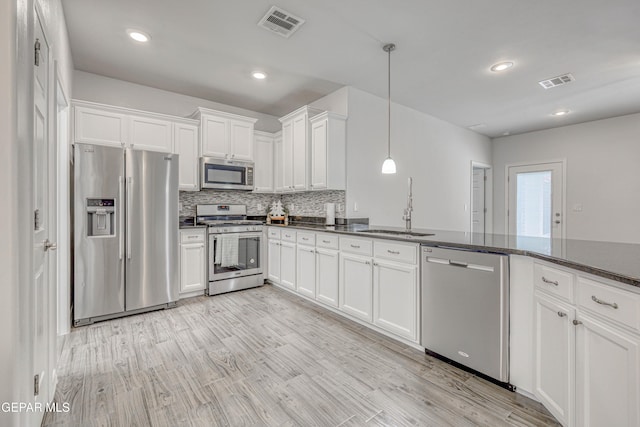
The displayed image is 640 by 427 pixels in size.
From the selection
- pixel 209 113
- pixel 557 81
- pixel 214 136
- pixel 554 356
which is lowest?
pixel 554 356

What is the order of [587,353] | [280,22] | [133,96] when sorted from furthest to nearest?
[133,96]
[280,22]
[587,353]

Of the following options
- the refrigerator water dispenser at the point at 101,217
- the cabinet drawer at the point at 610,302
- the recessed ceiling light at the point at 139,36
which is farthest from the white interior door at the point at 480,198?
the refrigerator water dispenser at the point at 101,217

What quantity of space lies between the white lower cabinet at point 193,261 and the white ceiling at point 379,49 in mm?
2040

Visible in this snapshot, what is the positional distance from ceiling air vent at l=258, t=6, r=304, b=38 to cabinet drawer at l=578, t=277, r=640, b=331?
2741 mm

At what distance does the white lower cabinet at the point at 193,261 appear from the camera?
12.0 feet

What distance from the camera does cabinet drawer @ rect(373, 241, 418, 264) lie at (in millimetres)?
2420

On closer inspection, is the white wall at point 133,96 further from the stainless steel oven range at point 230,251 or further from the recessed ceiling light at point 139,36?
the stainless steel oven range at point 230,251

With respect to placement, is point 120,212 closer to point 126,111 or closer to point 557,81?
point 126,111

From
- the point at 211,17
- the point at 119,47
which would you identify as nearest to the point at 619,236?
the point at 211,17

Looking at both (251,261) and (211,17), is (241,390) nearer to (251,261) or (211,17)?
(251,261)

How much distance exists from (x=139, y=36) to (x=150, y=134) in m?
1.20

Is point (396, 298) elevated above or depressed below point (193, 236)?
below

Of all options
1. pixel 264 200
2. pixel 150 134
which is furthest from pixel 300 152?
pixel 150 134

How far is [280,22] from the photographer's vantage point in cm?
253
